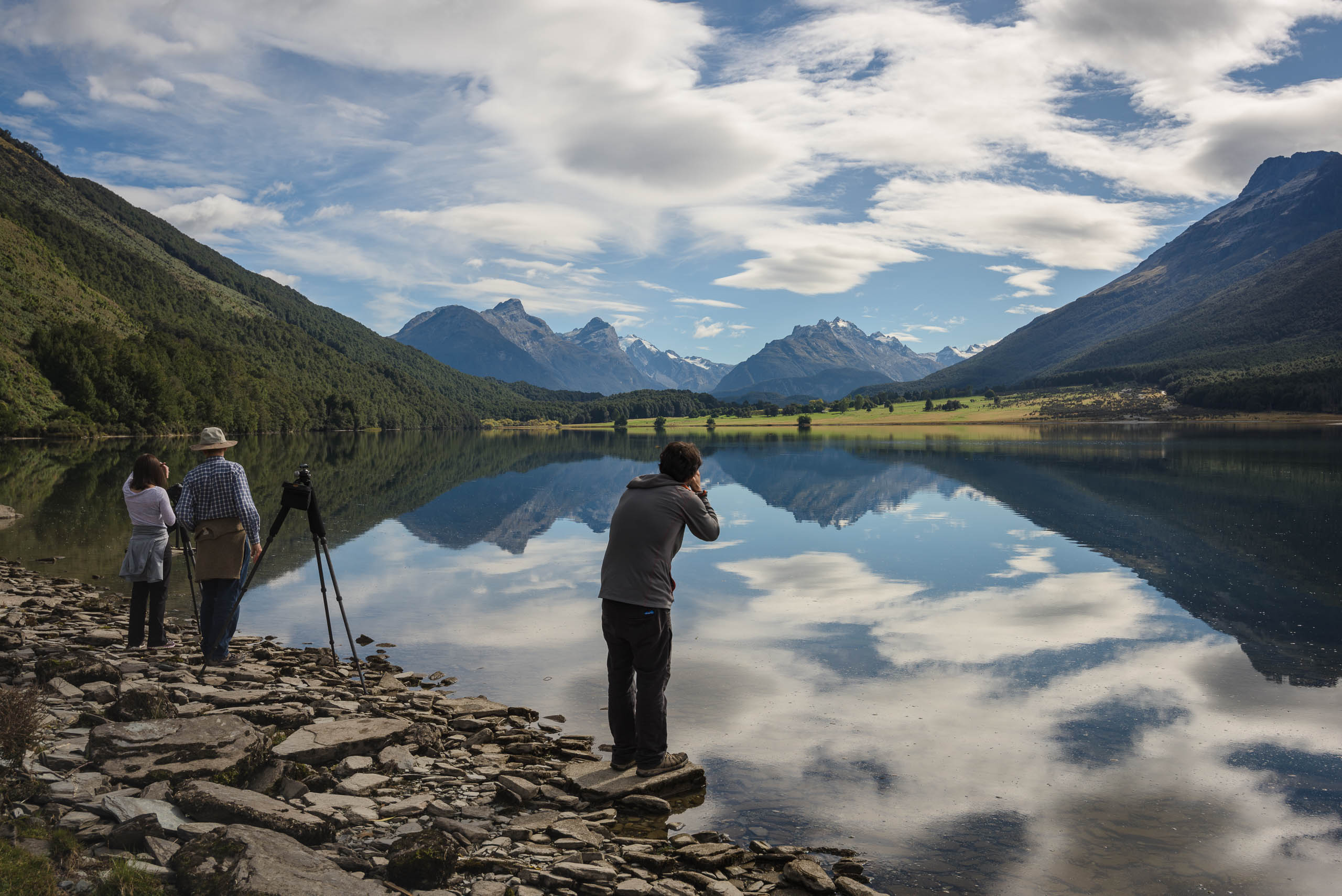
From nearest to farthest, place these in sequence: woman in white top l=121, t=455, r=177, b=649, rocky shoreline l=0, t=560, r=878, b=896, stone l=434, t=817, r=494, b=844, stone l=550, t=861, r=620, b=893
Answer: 1. rocky shoreline l=0, t=560, r=878, b=896
2. stone l=550, t=861, r=620, b=893
3. stone l=434, t=817, r=494, b=844
4. woman in white top l=121, t=455, r=177, b=649

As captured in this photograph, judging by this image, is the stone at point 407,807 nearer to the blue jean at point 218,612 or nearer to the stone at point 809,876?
the stone at point 809,876

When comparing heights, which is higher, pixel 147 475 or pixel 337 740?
pixel 147 475

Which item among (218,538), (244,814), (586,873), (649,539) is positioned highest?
(649,539)

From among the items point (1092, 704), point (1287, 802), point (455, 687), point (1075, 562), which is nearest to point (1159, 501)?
point (1075, 562)

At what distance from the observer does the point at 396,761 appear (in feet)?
29.2

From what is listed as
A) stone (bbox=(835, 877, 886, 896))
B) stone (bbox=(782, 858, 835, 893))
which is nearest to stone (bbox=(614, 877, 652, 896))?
stone (bbox=(782, 858, 835, 893))

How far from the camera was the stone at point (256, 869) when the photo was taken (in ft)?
17.9

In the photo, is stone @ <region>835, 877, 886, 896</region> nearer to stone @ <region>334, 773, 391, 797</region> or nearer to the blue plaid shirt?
stone @ <region>334, 773, 391, 797</region>

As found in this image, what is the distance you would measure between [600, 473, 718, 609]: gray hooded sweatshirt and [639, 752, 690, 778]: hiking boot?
5.96 ft

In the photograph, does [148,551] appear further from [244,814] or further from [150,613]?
[244,814]

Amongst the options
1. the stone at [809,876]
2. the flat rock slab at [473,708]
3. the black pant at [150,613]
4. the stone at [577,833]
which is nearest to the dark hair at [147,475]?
the black pant at [150,613]

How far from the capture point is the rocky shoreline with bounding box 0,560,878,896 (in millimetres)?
6062

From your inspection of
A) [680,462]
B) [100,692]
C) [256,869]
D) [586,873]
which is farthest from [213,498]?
[586,873]

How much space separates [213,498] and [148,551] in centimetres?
189
